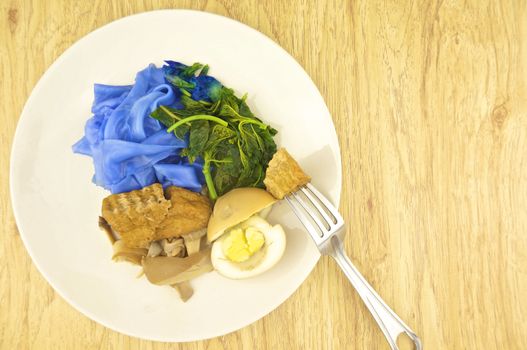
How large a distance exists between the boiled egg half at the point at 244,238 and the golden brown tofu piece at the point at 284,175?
0.07 meters

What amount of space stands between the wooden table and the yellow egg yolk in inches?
17.2

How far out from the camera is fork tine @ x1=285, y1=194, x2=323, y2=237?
80.0 inches

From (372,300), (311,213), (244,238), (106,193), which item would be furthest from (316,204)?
(106,193)

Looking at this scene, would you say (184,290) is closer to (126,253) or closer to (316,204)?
(126,253)

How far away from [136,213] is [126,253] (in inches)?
7.6

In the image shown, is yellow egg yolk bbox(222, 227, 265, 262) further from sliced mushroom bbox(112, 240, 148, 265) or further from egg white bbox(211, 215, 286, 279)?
sliced mushroom bbox(112, 240, 148, 265)

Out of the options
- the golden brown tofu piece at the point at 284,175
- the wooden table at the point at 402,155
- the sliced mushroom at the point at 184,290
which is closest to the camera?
the golden brown tofu piece at the point at 284,175

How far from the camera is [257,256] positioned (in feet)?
6.81

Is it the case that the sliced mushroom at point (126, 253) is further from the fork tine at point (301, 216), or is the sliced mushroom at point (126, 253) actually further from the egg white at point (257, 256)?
the fork tine at point (301, 216)

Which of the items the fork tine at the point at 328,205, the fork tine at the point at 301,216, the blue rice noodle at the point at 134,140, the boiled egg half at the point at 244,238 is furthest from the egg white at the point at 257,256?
the blue rice noodle at the point at 134,140

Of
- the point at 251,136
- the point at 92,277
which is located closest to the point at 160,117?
the point at 251,136

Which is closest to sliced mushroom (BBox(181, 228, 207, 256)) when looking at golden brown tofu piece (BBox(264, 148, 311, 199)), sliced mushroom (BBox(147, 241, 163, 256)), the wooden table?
sliced mushroom (BBox(147, 241, 163, 256))

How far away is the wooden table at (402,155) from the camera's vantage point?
7.57 ft

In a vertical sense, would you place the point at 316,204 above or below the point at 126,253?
above
